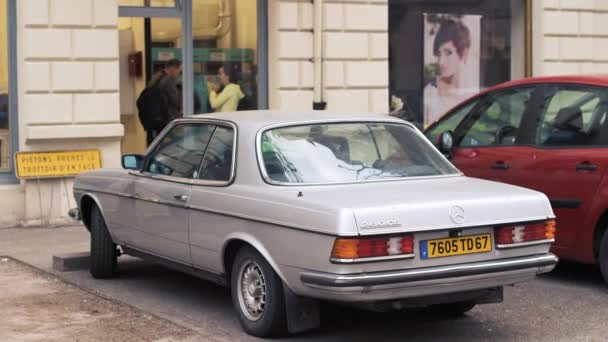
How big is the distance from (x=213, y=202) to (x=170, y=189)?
2.18ft

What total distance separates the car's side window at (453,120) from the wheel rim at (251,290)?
11.5 feet

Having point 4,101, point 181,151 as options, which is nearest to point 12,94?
point 4,101

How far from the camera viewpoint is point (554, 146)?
9102 mm

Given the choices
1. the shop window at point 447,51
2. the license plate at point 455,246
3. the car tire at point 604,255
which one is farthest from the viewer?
the shop window at point 447,51

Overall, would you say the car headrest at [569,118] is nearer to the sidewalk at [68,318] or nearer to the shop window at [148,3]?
the sidewalk at [68,318]

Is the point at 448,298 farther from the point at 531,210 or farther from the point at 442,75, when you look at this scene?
the point at 442,75

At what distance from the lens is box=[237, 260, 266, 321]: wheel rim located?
23.1 ft

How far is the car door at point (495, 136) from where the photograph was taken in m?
9.35

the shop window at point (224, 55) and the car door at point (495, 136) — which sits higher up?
the shop window at point (224, 55)

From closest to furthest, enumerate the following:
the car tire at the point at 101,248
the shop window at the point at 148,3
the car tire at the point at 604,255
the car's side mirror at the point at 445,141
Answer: the car tire at the point at 604,255 → the car tire at the point at 101,248 → the car's side mirror at the point at 445,141 → the shop window at the point at 148,3

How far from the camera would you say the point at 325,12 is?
47.8 feet

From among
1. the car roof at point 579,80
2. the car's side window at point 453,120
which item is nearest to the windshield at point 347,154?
the car roof at point 579,80

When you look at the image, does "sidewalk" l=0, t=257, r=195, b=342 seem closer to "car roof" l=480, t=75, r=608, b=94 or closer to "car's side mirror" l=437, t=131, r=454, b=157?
"car's side mirror" l=437, t=131, r=454, b=157

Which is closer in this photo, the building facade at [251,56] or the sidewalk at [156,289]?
the sidewalk at [156,289]
